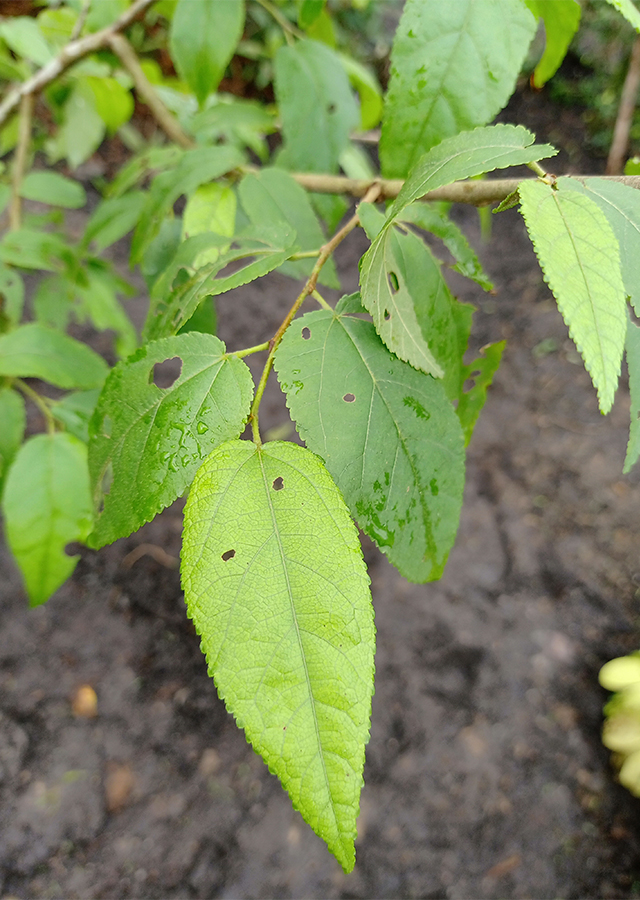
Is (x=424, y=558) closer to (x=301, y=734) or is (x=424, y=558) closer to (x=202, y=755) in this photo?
(x=301, y=734)

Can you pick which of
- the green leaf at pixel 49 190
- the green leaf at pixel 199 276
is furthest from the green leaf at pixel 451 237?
the green leaf at pixel 49 190

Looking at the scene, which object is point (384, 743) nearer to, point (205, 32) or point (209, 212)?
point (209, 212)

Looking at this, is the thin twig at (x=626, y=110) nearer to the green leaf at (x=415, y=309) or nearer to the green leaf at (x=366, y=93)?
the green leaf at (x=366, y=93)

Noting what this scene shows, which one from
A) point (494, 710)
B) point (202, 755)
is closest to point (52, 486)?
point (202, 755)

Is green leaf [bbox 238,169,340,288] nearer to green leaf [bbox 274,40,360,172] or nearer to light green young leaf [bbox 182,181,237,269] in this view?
light green young leaf [bbox 182,181,237,269]

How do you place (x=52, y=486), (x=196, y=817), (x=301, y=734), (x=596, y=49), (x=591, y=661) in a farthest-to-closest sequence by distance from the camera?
(x=596, y=49), (x=591, y=661), (x=196, y=817), (x=52, y=486), (x=301, y=734)

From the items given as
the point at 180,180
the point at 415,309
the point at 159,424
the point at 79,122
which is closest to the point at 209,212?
the point at 180,180
